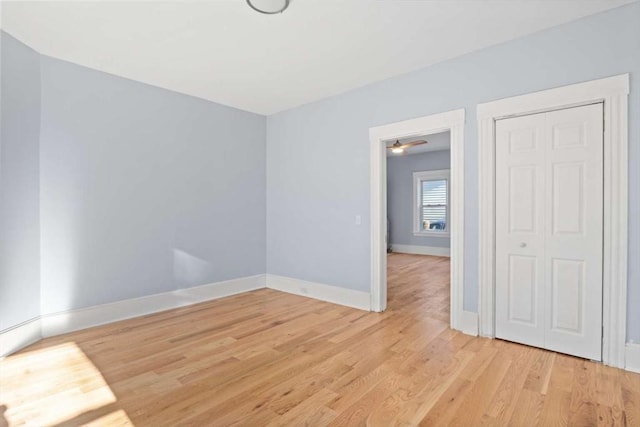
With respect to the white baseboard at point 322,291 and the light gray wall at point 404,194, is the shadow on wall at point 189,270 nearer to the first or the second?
the white baseboard at point 322,291

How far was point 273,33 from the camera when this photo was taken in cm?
281

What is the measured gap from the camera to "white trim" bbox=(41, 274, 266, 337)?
3.20 m

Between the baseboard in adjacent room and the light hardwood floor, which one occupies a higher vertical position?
the baseboard in adjacent room

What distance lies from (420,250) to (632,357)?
6.39 metres

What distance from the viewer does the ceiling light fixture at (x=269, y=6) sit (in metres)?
2.35

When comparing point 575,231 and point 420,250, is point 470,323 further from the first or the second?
point 420,250

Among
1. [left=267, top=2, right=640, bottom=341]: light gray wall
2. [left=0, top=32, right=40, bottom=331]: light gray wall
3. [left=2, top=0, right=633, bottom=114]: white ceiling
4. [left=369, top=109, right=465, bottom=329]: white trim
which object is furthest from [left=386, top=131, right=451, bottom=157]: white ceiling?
[left=0, top=32, right=40, bottom=331]: light gray wall

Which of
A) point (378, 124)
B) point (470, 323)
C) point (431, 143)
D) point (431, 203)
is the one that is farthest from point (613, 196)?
point (431, 203)

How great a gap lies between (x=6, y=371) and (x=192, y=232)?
85.7 inches

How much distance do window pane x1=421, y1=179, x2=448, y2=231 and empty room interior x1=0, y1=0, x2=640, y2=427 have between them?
4.67 m

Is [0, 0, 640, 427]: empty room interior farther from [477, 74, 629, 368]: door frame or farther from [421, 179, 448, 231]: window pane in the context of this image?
[421, 179, 448, 231]: window pane

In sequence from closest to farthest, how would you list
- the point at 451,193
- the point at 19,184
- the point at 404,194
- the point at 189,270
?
1. the point at 19,184
2. the point at 451,193
3. the point at 189,270
4. the point at 404,194

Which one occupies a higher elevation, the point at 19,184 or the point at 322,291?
the point at 19,184

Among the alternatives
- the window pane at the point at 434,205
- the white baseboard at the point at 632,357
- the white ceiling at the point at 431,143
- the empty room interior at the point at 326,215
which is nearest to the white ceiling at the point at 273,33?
the empty room interior at the point at 326,215
